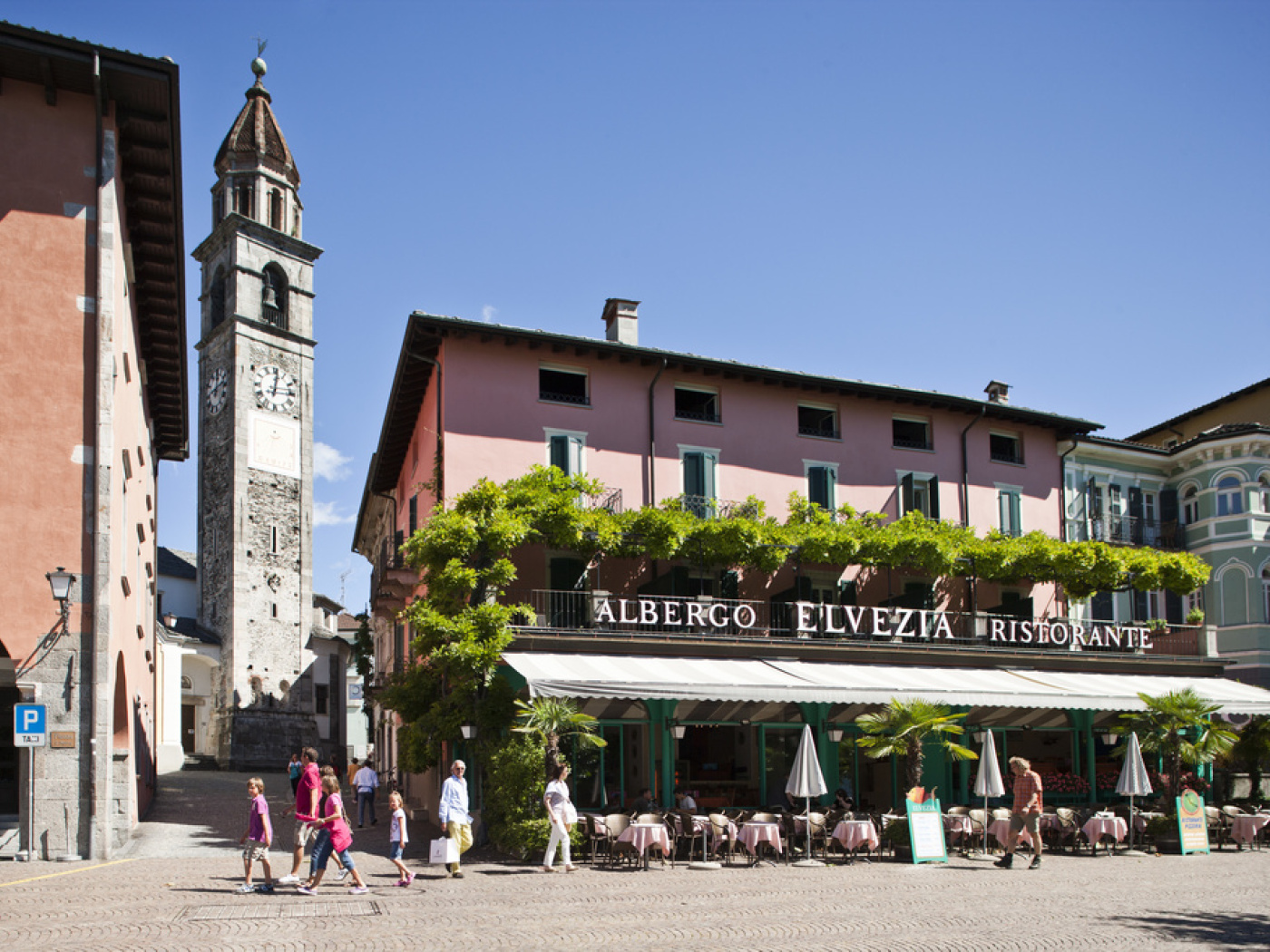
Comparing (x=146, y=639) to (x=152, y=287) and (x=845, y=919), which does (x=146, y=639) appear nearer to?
(x=152, y=287)

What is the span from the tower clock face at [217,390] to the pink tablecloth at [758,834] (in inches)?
1630

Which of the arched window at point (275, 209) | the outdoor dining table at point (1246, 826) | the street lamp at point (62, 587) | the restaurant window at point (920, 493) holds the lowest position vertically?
the outdoor dining table at point (1246, 826)

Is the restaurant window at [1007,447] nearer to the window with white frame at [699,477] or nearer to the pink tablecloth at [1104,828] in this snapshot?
the window with white frame at [699,477]

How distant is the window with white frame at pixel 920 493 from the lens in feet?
96.4

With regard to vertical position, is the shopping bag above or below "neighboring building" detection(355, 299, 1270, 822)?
below

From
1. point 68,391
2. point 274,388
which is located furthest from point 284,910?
point 274,388

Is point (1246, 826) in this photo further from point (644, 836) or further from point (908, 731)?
point (644, 836)

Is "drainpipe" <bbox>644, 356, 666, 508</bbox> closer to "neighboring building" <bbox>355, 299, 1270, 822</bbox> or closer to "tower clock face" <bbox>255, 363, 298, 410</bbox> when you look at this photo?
"neighboring building" <bbox>355, 299, 1270, 822</bbox>

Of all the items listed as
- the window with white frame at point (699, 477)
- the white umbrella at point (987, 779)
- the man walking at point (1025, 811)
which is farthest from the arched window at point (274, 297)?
the man walking at point (1025, 811)

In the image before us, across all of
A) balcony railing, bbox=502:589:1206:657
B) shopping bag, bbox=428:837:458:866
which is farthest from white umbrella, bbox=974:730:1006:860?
shopping bag, bbox=428:837:458:866

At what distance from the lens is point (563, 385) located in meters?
26.4

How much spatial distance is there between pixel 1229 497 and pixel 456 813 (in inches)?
1022

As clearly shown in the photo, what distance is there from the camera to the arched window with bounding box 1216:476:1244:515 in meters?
33.8

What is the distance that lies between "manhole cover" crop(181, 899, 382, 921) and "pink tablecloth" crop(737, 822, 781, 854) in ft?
22.1
